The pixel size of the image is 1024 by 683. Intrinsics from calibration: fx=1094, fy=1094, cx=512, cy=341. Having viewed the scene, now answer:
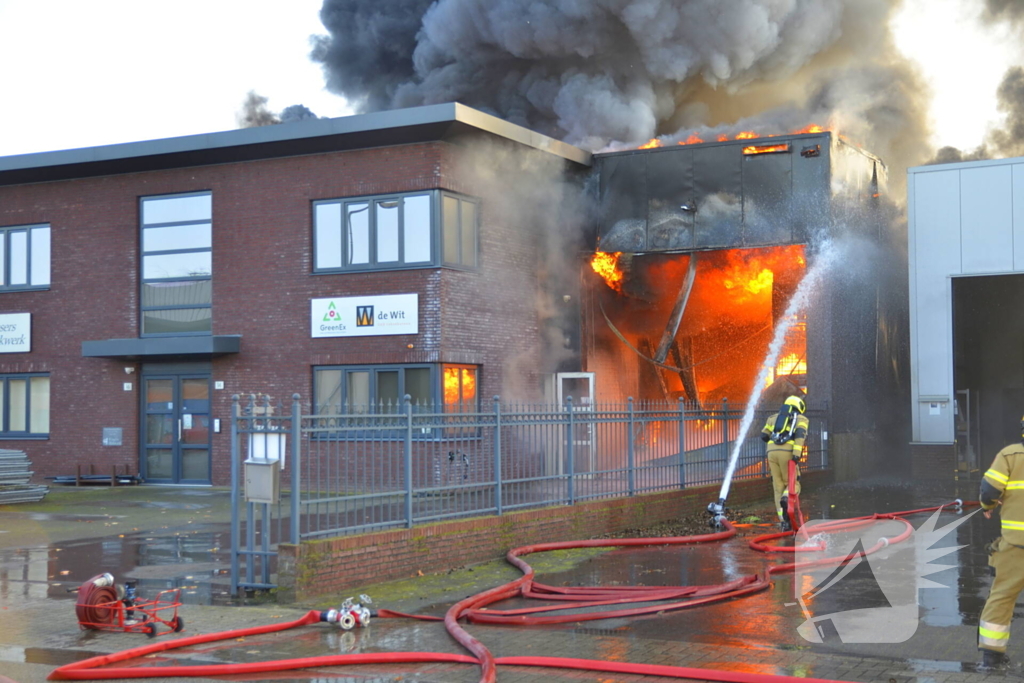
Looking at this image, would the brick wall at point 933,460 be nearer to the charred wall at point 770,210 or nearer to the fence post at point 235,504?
the charred wall at point 770,210

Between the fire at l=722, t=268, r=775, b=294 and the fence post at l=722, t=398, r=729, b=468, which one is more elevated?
the fire at l=722, t=268, r=775, b=294

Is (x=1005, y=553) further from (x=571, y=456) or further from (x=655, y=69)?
(x=655, y=69)

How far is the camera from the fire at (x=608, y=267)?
2237 cm

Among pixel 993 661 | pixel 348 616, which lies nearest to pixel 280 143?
pixel 348 616

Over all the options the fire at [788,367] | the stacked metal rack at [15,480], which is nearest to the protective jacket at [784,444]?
the fire at [788,367]

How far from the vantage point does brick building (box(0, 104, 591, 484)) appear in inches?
745

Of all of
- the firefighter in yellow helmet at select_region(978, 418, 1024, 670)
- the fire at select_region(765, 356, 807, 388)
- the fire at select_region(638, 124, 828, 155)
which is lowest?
the firefighter in yellow helmet at select_region(978, 418, 1024, 670)

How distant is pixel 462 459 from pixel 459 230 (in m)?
7.39

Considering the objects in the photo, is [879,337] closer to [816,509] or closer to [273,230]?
[816,509]

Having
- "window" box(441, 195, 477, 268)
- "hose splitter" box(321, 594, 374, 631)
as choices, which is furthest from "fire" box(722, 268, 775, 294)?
"hose splitter" box(321, 594, 374, 631)

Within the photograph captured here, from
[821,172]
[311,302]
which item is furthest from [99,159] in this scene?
[821,172]

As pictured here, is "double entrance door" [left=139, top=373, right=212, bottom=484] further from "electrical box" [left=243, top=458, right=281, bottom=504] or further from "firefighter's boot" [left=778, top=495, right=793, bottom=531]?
"electrical box" [left=243, top=458, right=281, bottom=504]

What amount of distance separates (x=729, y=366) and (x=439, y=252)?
36.7 ft

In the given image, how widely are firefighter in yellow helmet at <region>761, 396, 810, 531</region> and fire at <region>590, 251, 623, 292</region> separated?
30.3 ft
